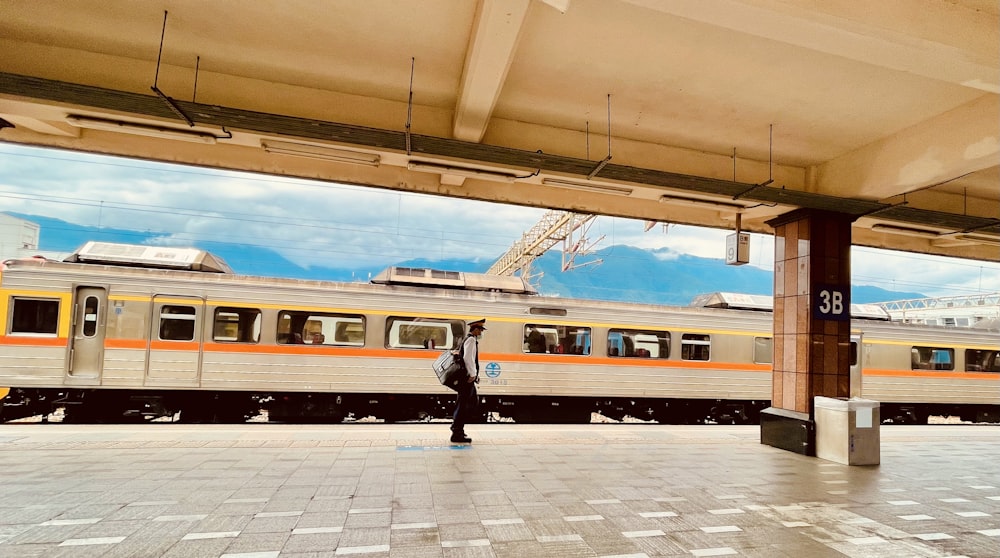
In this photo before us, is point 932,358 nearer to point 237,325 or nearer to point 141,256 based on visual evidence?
point 237,325

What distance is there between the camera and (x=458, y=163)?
6.12 metres

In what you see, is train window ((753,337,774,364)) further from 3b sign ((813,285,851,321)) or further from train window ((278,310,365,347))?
train window ((278,310,365,347))

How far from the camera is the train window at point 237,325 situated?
861 centimetres


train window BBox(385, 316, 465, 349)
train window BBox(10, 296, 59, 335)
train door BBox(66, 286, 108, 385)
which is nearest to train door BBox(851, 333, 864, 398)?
train window BBox(385, 316, 465, 349)

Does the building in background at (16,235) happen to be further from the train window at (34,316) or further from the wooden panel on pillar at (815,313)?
Result: the wooden panel on pillar at (815,313)

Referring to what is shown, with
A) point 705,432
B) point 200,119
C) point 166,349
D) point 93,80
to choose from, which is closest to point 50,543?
point 200,119

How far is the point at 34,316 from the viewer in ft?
26.3

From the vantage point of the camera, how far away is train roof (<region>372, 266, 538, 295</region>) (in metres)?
9.56

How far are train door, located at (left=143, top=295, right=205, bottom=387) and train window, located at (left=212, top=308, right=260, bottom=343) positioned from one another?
0.25 metres

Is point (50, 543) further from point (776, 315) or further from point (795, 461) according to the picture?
point (776, 315)

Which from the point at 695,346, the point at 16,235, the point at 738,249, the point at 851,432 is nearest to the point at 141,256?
the point at 738,249

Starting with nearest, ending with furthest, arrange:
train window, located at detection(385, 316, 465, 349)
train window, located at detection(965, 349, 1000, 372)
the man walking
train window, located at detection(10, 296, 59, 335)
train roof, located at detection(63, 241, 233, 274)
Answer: the man walking
train window, located at detection(10, 296, 59, 335)
train roof, located at detection(63, 241, 233, 274)
train window, located at detection(385, 316, 465, 349)
train window, located at detection(965, 349, 1000, 372)

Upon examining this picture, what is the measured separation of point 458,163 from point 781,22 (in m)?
3.53

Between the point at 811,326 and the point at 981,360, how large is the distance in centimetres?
939
